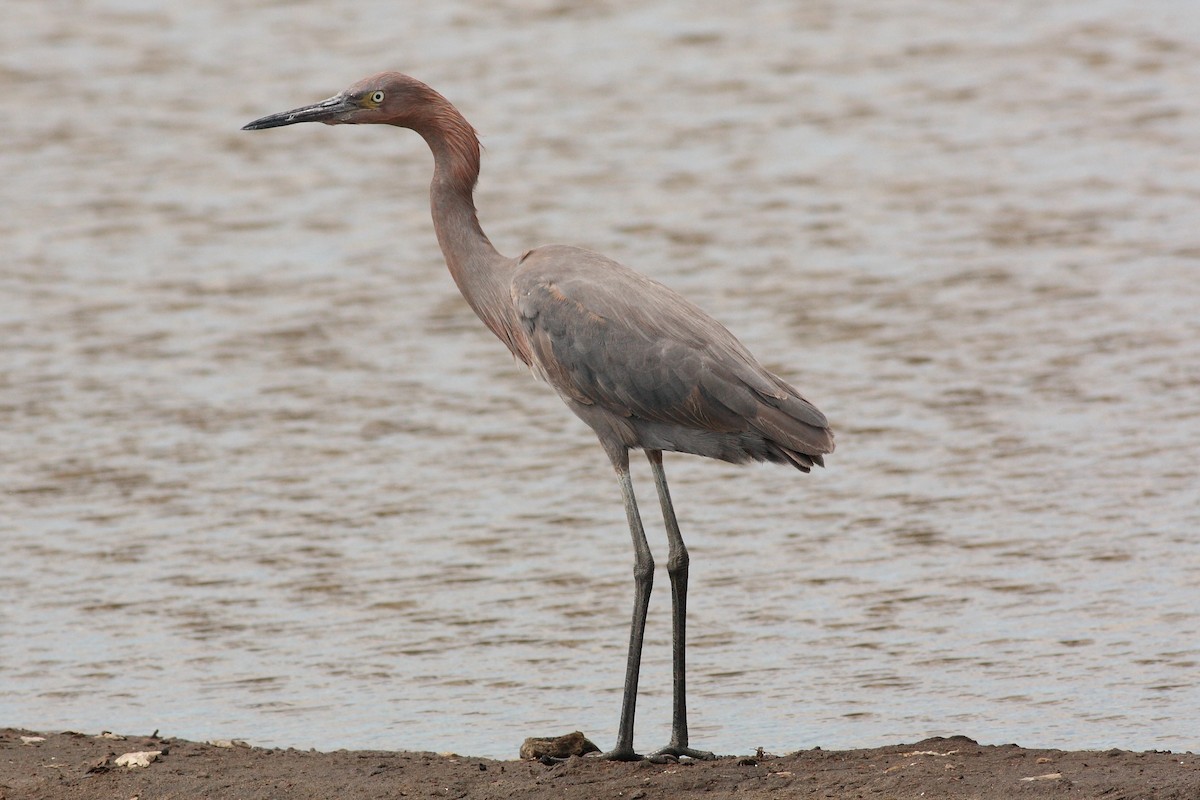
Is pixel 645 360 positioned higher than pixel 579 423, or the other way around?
pixel 645 360

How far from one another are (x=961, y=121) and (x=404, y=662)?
10.1 m

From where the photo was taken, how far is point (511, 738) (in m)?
7.41

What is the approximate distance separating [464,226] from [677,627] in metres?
1.71

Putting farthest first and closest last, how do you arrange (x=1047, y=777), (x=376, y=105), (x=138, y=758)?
1. (x=376, y=105)
2. (x=138, y=758)
3. (x=1047, y=777)

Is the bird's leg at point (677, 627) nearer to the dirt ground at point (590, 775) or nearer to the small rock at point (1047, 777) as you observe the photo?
the dirt ground at point (590, 775)

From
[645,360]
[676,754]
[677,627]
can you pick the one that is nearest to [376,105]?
[645,360]

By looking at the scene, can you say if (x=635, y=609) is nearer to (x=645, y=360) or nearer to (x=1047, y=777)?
(x=645, y=360)

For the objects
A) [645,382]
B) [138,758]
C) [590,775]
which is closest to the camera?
[590,775]

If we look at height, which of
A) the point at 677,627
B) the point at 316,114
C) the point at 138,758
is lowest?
the point at 138,758

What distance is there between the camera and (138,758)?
274 inches

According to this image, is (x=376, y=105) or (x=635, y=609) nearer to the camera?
(x=635, y=609)

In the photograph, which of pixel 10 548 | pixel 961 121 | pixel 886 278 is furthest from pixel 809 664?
pixel 961 121

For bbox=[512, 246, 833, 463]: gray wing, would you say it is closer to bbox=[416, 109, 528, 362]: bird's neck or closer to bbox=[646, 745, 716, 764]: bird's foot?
bbox=[416, 109, 528, 362]: bird's neck

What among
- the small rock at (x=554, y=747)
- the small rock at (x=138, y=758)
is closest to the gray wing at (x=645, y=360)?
the small rock at (x=554, y=747)
